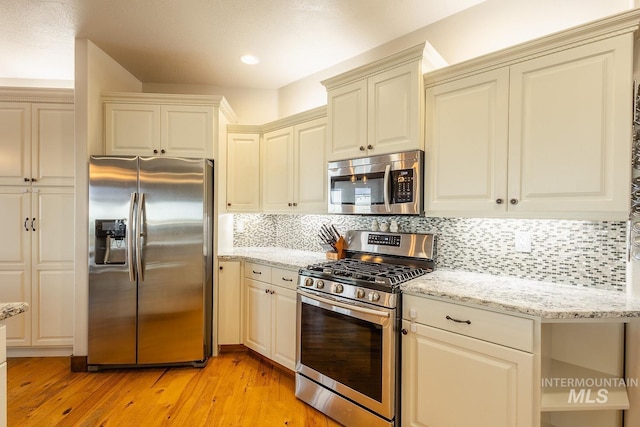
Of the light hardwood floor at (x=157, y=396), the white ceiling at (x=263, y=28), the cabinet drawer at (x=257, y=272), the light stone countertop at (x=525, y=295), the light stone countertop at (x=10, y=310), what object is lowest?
the light hardwood floor at (x=157, y=396)

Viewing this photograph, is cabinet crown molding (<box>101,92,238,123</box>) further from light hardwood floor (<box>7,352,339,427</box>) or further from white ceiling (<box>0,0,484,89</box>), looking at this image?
light hardwood floor (<box>7,352,339,427</box>)

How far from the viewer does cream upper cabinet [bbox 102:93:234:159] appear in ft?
9.66

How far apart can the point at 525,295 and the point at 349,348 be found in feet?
3.40

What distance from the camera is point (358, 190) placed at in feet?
7.99

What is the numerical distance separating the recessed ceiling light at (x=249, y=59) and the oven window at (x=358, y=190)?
144 centimetres

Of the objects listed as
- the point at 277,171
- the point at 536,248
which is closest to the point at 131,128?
the point at 277,171

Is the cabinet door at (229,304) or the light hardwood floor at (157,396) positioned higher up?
the cabinet door at (229,304)

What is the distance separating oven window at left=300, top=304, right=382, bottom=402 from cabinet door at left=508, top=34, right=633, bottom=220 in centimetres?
113

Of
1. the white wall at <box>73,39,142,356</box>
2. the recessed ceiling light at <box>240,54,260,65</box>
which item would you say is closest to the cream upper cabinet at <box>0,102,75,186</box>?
the white wall at <box>73,39,142,356</box>

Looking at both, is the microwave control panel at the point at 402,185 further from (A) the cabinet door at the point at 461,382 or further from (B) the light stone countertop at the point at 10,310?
(B) the light stone countertop at the point at 10,310

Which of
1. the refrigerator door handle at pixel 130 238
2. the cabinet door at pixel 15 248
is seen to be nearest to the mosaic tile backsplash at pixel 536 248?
the refrigerator door handle at pixel 130 238

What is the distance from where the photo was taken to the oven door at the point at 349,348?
1.87 meters

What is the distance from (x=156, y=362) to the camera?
279 cm

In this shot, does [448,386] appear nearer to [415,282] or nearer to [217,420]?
[415,282]
